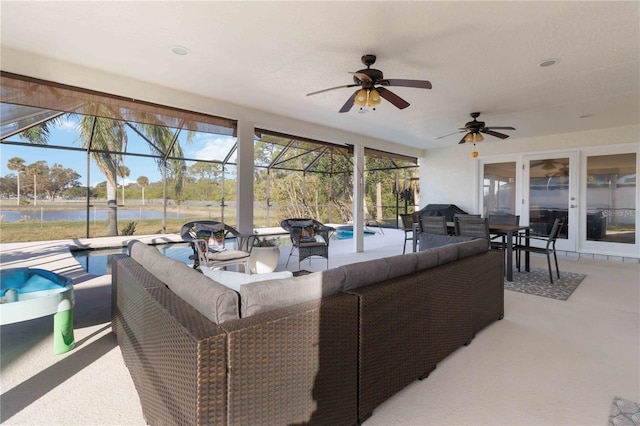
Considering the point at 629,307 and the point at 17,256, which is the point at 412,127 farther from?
the point at 17,256

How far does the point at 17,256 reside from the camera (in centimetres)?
531

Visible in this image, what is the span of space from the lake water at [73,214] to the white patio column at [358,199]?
5495 mm

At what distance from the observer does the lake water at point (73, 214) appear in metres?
7.56

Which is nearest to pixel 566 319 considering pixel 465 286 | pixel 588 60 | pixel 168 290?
pixel 465 286

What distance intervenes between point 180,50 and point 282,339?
2.81 metres

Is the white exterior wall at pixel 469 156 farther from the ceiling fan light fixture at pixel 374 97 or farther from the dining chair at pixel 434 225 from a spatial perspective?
the ceiling fan light fixture at pixel 374 97

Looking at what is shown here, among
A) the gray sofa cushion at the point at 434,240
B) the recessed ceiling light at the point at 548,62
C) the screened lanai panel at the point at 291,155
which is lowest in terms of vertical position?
the gray sofa cushion at the point at 434,240

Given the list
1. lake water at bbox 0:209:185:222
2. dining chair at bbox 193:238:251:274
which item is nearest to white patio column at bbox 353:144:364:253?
dining chair at bbox 193:238:251:274

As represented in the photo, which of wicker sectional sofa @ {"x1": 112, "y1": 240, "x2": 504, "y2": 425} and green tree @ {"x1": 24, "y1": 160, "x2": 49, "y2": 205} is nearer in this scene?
wicker sectional sofa @ {"x1": 112, "y1": 240, "x2": 504, "y2": 425}

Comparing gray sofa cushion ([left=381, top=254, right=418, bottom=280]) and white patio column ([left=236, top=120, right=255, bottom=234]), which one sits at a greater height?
white patio column ([left=236, top=120, right=255, bottom=234])

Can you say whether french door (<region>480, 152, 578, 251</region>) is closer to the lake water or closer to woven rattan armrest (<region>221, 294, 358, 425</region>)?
woven rattan armrest (<region>221, 294, 358, 425</region>)

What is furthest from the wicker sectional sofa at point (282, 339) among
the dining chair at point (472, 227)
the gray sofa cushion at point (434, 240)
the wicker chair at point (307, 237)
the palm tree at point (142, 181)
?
the palm tree at point (142, 181)

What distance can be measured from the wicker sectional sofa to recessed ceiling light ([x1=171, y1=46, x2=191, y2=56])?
1.89 metres

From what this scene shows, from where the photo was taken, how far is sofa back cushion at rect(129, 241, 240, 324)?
113 centimetres
